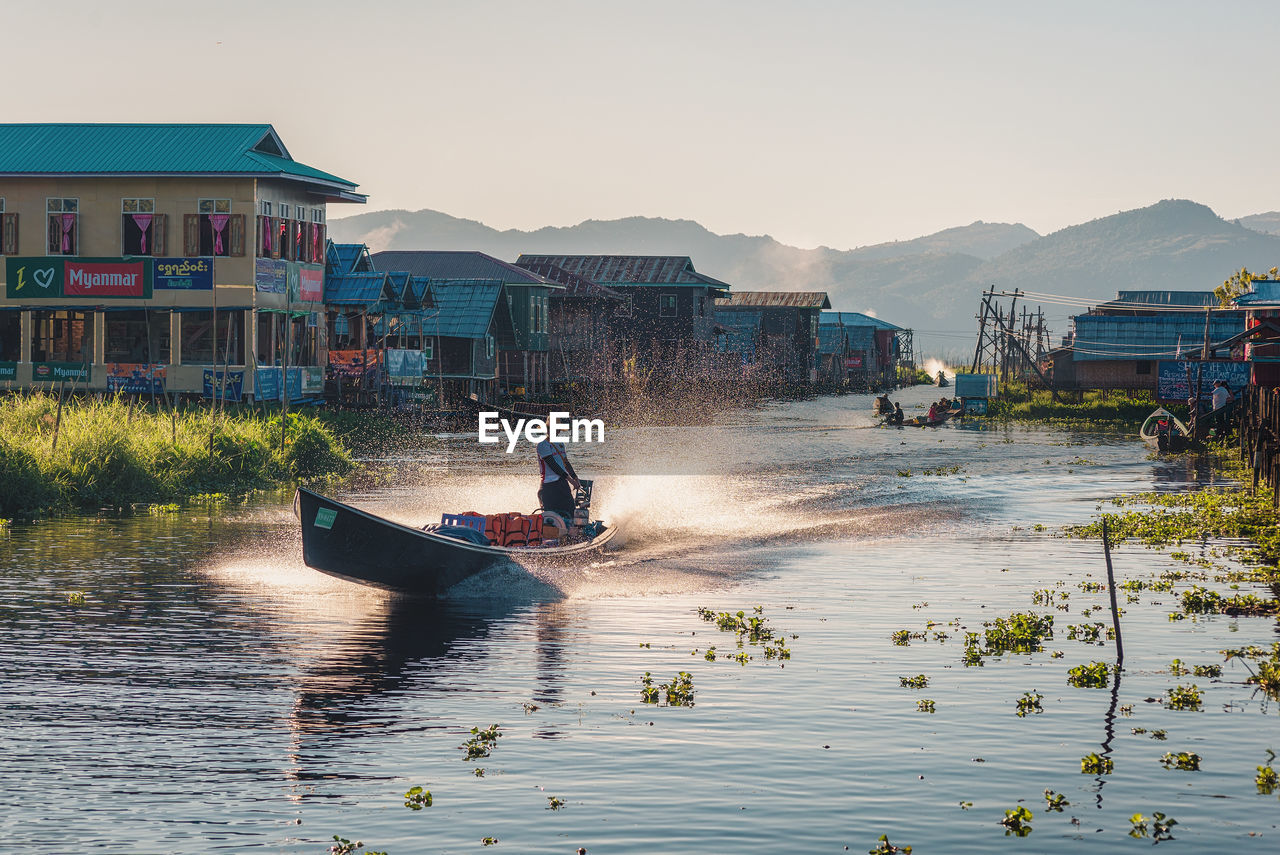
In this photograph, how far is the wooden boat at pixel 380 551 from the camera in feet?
61.4

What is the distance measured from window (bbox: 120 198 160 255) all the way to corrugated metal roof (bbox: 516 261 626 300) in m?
37.7

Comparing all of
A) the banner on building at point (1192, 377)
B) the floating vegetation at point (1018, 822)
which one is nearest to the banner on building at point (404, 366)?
the banner on building at point (1192, 377)

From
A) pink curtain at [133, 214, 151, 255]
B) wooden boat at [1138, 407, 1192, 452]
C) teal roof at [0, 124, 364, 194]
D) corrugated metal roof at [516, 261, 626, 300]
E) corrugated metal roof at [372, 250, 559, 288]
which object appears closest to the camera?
teal roof at [0, 124, 364, 194]

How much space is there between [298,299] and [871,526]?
26.9 metres

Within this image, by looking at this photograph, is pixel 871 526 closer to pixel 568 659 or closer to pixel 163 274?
pixel 568 659

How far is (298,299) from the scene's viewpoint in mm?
49375

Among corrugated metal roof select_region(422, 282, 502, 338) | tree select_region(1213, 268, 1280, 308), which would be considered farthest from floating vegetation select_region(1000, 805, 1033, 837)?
tree select_region(1213, 268, 1280, 308)

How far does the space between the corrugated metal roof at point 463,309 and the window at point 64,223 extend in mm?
21926

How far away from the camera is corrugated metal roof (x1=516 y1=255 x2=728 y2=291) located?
303 ft

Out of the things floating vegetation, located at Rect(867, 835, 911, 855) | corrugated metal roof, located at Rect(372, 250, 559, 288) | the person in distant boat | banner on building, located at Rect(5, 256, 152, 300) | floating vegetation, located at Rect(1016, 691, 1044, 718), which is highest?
corrugated metal roof, located at Rect(372, 250, 559, 288)

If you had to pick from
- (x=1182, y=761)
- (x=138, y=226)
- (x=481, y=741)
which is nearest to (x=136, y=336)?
(x=138, y=226)

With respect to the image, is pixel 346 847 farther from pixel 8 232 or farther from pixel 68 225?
pixel 8 232

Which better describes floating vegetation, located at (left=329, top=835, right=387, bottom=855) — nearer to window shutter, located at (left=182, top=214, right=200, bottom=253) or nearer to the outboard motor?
the outboard motor

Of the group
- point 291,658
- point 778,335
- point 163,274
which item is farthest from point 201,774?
point 778,335
